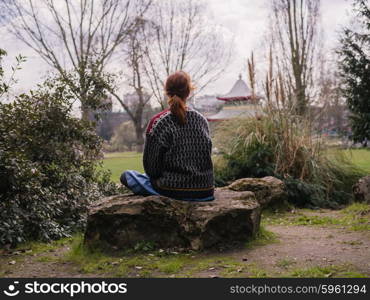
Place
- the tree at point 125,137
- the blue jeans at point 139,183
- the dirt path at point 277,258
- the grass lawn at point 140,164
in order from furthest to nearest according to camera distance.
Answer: the tree at point 125,137 < the grass lawn at point 140,164 < the blue jeans at point 139,183 < the dirt path at point 277,258

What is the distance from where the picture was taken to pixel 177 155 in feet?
13.3

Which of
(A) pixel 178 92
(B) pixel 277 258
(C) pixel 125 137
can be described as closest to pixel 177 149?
(A) pixel 178 92

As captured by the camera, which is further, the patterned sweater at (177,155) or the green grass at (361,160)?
the green grass at (361,160)

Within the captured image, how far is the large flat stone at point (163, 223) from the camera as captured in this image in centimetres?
404

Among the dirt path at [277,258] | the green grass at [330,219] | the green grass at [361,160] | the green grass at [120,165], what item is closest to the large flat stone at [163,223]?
the dirt path at [277,258]

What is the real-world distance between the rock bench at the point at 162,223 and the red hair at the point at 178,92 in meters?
0.78

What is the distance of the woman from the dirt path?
0.66 meters

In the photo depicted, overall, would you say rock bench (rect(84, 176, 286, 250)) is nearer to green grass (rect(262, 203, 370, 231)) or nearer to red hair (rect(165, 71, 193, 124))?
red hair (rect(165, 71, 193, 124))

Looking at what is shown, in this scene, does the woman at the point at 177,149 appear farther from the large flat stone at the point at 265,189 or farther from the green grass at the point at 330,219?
the large flat stone at the point at 265,189

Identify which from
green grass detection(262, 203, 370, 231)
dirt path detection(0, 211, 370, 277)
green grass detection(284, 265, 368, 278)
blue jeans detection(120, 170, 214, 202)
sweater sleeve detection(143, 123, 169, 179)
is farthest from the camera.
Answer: green grass detection(262, 203, 370, 231)

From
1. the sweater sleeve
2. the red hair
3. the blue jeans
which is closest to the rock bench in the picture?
the blue jeans

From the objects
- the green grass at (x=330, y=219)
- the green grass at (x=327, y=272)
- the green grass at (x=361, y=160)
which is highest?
the green grass at (x=361, y=160)

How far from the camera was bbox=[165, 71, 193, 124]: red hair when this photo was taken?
4027 mm

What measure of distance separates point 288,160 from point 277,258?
4259 mm
